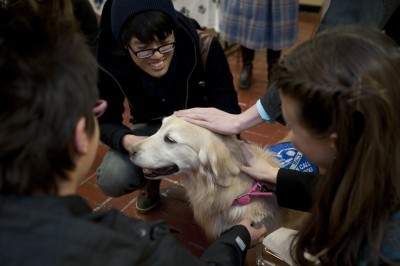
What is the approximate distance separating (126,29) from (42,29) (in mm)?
839

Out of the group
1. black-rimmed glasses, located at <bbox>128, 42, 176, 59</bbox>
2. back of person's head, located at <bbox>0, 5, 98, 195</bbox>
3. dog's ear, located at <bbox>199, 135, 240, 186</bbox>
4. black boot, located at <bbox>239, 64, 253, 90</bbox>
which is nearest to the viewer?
back of person's head, located at <bbox>0, 5, 98, 195</bbox>

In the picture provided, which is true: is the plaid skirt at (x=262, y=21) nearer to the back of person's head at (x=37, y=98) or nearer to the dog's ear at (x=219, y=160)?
the dog's ear at (x=219, y=160)

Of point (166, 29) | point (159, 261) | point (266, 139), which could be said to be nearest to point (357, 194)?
point (159, 261)

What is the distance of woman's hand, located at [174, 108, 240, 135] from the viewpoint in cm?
139

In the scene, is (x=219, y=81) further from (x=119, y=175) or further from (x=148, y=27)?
(x=119, y=175)

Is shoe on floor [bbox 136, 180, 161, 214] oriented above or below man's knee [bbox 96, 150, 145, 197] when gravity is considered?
below

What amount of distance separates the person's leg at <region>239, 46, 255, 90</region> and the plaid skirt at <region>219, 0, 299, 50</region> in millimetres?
200

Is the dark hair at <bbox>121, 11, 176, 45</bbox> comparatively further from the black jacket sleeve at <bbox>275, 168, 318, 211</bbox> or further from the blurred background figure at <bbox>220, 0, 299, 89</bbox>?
the blurred background figure at <bbox>220, 0, 299, 89</bbox>

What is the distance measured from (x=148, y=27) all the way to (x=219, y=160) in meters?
0.62

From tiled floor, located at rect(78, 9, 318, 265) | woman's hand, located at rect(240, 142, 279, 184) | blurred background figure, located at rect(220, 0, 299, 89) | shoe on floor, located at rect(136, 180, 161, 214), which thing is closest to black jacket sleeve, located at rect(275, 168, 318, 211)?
woman's hand, located at rect(240, 142, 279, 184)

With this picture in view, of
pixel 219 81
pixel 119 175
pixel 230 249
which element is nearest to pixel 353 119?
pixel 230 249

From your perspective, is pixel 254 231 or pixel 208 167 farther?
pixel 208 167

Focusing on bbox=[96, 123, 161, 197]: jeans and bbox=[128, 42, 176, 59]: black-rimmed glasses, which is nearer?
bbox=[128, 42, 176, 59]: black-rimmed glasses

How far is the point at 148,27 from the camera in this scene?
1.43 metres
